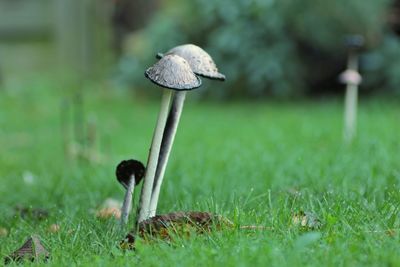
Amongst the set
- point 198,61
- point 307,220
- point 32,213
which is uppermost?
point 198,61

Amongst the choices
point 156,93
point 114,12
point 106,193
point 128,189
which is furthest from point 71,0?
point 128,189

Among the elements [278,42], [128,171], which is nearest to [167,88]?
[128,171]

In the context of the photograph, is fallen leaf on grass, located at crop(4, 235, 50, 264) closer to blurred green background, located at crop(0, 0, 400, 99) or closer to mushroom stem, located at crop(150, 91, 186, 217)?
mushroom stem, located at crop(150, 91, 186, 217)

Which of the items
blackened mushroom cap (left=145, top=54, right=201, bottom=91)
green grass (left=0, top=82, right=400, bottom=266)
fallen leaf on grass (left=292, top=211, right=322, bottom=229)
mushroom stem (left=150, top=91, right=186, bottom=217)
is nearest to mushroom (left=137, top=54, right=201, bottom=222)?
blackened mushroom cap (left=145, top=54, right=201, bottom=91)

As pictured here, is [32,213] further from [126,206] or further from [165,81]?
[165,81]

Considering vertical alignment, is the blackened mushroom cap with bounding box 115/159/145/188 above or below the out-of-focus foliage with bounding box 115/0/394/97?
below

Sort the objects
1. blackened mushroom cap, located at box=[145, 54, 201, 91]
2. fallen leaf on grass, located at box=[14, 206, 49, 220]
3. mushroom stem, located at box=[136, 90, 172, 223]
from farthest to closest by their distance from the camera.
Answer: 1. fallen leaf on grass, located at box=[14, 206, 49, 220]
2. mushroom stem, located at box=[136, 90, 172, 223]
3. blackened mushroom cap, located at box=[145, 54, 201, 91]

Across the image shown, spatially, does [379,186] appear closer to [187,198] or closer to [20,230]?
[187,198]
